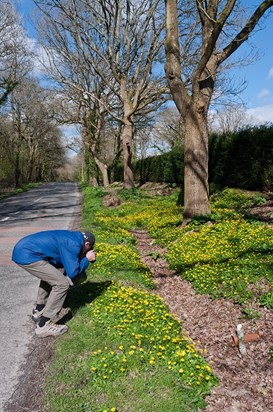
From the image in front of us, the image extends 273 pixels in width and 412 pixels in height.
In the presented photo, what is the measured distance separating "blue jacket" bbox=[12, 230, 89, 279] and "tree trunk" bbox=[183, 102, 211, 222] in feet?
21.9

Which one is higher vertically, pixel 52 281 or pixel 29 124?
pixel 29 124

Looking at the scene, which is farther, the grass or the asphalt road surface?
the asphalt road surface

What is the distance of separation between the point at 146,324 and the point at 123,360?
956 mm

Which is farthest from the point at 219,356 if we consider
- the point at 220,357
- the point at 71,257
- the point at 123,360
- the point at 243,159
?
the point at 243,159

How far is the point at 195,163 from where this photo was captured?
11.3 metres

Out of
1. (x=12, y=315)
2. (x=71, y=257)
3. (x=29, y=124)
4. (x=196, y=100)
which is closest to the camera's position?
(x=71, y=257)

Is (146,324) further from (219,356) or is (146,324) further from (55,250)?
(55,250)

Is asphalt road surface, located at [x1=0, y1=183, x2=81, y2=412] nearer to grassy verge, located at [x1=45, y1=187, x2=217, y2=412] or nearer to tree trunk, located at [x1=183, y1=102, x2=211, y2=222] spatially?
grassy verge, located at [x1=45, y1=187, x2=217, y2=412]

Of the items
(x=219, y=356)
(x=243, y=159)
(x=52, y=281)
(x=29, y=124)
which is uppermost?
(x=29, y=124)

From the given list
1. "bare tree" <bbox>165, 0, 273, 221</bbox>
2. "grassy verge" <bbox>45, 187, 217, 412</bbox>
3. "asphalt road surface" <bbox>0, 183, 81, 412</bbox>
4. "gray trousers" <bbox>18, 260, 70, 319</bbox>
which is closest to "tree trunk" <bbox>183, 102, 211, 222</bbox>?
"bare tree" <bbox>165, 0, 273, 221</bbox>

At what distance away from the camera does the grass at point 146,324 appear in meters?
3.93

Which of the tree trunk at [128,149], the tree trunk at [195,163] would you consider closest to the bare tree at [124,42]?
the tree trunk at [128,149]

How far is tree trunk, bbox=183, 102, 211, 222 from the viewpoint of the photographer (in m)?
11.2

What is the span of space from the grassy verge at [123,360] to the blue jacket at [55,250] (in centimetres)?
96
